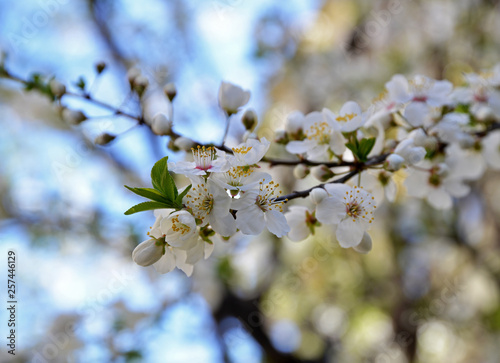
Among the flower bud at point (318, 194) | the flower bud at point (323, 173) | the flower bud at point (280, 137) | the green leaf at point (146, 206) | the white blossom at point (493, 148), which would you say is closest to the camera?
the green leaf at point (146, 206)

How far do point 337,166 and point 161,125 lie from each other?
0.39m

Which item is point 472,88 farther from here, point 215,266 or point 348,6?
point 348,6

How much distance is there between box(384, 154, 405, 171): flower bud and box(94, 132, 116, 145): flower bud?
2.03ft

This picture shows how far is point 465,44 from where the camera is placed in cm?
308

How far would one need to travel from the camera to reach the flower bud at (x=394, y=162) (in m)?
0.82

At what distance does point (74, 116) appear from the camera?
3.36 ft

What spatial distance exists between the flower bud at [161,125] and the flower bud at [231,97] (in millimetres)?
147

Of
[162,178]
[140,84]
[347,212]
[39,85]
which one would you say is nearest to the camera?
[162,178]

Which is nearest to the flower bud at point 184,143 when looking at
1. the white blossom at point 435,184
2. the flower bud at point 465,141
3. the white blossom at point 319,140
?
the white blossom at point 319,140

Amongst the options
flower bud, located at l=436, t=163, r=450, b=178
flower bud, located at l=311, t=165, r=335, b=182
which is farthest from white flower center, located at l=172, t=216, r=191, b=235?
flower bud, located at l=436, t=163, r=450, b=178

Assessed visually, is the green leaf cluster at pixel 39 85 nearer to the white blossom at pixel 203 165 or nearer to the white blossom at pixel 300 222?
the white blossom at pixel 203 165

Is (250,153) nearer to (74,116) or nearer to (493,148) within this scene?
(74,116)

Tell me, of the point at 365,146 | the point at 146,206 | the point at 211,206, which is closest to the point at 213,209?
the point at 211,206

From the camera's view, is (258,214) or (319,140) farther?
(319,140)
